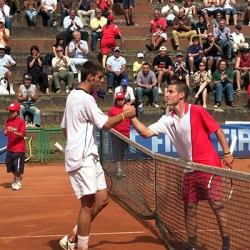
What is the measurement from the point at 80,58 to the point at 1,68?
9.57ft

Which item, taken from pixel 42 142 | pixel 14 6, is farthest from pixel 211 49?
pixel 42 142

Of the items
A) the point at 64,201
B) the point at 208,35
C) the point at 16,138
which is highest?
the point at 208,35

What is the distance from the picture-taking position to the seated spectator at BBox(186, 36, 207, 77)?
2527 centimetres

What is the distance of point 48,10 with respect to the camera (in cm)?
2778

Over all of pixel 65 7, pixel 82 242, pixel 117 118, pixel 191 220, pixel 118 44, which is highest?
pixel 65 7

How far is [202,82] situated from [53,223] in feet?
45.8

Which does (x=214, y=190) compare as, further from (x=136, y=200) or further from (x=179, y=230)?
(x=136, y=200)

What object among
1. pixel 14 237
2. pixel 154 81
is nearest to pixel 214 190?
pixel 14 237

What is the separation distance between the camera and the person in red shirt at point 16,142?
1516cm

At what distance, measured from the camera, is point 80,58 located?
2531cm

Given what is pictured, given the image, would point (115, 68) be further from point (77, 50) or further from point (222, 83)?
point (222, 83)

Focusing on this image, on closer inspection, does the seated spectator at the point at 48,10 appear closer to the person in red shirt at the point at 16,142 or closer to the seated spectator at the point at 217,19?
the seated spectator at the point at 217,19

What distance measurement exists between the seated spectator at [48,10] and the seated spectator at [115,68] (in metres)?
4.27

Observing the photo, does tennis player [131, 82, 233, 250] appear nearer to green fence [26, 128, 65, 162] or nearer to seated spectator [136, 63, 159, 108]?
green fence [26, 128, 65, 162]
